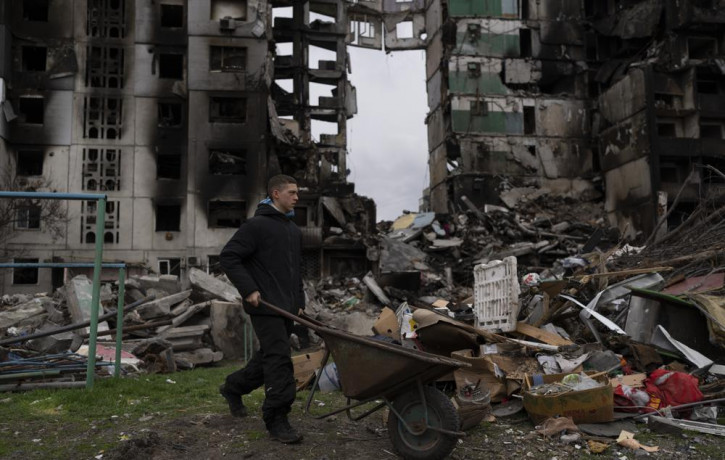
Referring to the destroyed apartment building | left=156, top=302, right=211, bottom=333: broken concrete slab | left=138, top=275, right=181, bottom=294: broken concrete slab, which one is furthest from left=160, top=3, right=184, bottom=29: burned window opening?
left=156, top=302, right=211, bottom=333: broken concrete slab

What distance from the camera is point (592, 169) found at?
34.9 m

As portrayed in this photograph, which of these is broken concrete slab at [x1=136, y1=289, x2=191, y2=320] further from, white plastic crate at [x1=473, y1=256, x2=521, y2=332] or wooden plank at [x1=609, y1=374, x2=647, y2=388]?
wooden plank at [x1=609, y1=374, x2=647, y2=388]

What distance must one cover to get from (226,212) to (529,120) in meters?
20.7

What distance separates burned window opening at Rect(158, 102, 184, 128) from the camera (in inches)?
1150

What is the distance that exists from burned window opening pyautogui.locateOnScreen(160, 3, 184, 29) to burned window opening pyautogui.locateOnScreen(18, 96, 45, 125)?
7839 millimetres

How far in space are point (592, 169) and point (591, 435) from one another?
33.6 metres

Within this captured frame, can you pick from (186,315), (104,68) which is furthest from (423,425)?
(104,68)

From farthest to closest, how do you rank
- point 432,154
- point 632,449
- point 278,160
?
point 432,154, point 278,160, point 632,449

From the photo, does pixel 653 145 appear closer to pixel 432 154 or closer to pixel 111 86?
pixel 432 154

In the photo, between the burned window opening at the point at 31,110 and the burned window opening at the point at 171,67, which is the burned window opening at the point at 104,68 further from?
the burned window opening at the point at 31,110

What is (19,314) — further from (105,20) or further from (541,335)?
(105,20)

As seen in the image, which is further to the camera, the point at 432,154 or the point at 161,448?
the point at 432,154

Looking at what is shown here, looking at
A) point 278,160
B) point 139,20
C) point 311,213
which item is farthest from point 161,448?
point 139,20

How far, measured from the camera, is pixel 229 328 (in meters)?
11.5
